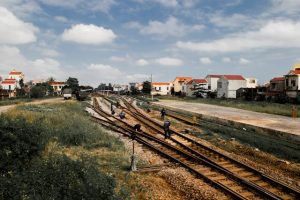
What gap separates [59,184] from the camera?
26.7 feet

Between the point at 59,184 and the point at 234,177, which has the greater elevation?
the point at 59,184

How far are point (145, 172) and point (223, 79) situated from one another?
68.3 meters

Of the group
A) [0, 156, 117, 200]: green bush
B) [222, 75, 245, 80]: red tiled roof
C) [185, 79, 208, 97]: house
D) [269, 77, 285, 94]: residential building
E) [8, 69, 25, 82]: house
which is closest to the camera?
[0, 156, 117, 200]: green bush

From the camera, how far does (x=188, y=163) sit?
1438 centimetres

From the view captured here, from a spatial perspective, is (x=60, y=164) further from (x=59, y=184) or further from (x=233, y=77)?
(x=233, y=77)

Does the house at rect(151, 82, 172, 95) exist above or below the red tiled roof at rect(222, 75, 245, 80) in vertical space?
below

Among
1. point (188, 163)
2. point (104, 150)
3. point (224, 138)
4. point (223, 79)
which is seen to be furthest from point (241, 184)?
point (223, 79)

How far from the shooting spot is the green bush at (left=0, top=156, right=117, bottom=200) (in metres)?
7.37

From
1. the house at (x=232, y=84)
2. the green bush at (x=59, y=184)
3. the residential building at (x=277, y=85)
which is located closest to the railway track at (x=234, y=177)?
the green bush at (x=59, y=184)

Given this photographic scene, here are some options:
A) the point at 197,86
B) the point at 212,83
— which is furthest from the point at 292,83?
the point at 197,86

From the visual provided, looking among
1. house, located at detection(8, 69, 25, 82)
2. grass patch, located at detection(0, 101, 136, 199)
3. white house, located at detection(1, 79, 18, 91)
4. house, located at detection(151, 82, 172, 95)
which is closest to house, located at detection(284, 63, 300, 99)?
grass patch, located at detection(0, 101, 136, 199)

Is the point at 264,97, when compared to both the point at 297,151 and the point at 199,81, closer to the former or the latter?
the point at 199,81

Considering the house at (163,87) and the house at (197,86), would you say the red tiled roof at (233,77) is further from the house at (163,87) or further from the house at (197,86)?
the house at (163,87)

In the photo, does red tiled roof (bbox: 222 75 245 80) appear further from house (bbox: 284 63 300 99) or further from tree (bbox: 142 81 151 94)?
tree (bbox: 142 81 151 94)
